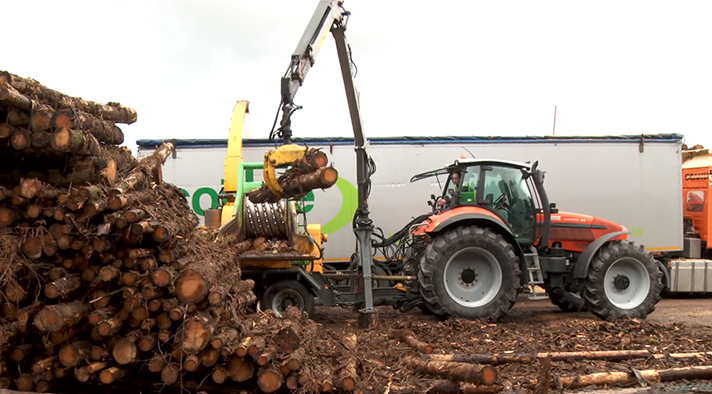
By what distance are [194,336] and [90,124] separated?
176cm

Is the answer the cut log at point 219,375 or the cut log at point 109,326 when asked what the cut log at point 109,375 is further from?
the cut log at point 219,375

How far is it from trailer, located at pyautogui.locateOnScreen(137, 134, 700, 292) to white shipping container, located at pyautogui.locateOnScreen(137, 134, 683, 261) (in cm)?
2

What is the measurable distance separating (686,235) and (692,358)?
7515 mm

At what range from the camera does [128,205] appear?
360 cm

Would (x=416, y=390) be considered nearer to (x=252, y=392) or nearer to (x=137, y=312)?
(x=252, y=392)

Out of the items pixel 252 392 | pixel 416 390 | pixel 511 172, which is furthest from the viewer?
pixel 511 172

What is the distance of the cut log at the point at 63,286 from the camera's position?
3.33 metres

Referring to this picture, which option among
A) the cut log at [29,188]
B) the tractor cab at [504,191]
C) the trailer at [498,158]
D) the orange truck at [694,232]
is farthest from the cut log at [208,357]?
the orange truck at [694,232]

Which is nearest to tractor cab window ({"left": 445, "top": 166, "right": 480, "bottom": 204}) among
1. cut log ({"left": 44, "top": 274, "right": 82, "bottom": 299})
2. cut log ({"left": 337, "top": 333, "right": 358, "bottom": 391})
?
cut log ({"left": 337, "top": 333, "right": 358, "bottom": 391})

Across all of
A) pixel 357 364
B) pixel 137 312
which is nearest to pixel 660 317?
pixel 357 364

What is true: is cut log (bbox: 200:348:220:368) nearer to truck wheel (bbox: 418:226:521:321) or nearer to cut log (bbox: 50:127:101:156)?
cut log (bbox: 50:127:101:156)

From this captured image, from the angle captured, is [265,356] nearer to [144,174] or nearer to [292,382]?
[292,382]

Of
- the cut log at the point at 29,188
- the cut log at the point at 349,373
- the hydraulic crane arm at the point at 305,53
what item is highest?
the hydraulic crane arm at the point at 305,53

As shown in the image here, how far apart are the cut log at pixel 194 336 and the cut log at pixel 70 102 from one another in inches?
67.0
